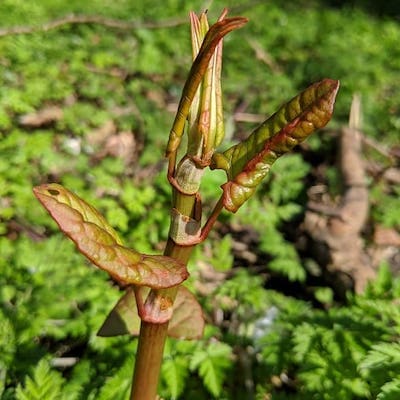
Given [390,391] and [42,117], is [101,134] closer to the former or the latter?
[42,117]

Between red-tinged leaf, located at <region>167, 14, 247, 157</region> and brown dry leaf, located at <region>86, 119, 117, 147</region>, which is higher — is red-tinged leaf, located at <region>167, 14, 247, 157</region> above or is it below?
below

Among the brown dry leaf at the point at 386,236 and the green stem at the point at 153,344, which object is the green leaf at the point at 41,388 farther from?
the brown dry leaf at the point at 386,236

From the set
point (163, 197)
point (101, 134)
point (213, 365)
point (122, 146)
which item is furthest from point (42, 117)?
point (213, 365)

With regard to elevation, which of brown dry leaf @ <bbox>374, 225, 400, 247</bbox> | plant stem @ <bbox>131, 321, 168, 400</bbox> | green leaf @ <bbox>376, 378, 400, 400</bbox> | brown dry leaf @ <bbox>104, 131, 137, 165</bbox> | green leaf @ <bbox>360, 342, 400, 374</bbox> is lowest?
plant stem @ <bbox>131, 321, 168, 400</bbox>

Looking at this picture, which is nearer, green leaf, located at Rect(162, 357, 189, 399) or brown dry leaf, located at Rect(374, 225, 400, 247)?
green leaf, located at Rect(162, 357, 189, 399)

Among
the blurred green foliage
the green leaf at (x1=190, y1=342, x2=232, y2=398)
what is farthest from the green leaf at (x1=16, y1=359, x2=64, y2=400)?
the green leaf at (x1=190, y1=342, x2=232, y2=398)

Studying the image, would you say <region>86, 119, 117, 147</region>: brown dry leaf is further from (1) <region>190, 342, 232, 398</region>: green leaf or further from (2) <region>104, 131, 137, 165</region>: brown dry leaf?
(1) <region>190, 342, 232, 398</region>: green leaf
